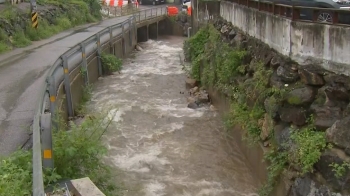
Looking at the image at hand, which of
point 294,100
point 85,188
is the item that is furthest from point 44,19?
point 85,188

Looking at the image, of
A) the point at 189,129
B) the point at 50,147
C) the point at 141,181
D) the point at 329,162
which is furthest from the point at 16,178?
the point at 189,129

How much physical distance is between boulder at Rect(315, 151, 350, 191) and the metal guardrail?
4444 millimetres

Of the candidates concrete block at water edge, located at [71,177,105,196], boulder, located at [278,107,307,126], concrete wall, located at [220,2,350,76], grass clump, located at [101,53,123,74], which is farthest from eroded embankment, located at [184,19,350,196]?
grass clump, located at [101,53,123,74]

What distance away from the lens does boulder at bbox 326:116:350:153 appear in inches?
287

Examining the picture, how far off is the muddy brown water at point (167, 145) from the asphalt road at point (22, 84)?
2.15 metres

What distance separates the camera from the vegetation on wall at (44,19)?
21094 mm

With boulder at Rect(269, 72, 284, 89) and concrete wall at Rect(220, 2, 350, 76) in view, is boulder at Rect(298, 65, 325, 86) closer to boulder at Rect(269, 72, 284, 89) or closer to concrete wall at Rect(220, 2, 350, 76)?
concrete wall at Rect(220, 2, 350, 76)

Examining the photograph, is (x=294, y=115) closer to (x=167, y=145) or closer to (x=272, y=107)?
(x=272, y=107)

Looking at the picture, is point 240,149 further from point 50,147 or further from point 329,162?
point 50,147

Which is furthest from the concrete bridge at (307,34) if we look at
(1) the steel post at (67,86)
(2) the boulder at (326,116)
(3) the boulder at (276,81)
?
(1) the steel post at (67,86)

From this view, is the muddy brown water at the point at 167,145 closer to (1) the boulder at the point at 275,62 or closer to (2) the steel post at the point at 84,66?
(2) the steel post at the point at 84,66

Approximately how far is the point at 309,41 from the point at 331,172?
9.66 feet

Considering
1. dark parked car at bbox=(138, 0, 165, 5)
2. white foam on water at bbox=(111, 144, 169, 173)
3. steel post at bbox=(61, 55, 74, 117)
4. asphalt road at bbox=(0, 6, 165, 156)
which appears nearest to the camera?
asphalt road at bbox=(0, 6, 165, 156)

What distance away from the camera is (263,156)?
955 cm
